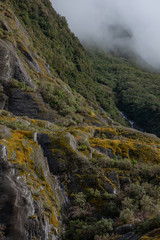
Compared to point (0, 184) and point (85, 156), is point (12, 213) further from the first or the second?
point (85, 156)

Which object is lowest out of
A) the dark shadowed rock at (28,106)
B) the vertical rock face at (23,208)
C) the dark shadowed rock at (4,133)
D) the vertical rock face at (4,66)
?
the vertical rock face at (23,208)

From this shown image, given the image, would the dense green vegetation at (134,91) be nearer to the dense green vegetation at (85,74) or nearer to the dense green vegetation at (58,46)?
the dense green vegetation at (85,74)

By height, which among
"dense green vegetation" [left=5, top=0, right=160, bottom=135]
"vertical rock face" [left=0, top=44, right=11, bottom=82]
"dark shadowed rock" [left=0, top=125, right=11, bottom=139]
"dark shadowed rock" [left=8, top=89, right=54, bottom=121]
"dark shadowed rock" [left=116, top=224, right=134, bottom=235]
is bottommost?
"dark shadowed rock" [left=116, top=224, right=134, bottom=235]

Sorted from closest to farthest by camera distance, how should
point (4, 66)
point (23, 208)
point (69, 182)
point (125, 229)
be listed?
1. point (23, 208)
2. point (125, 229)
3. point (69, 182)
4. point (4, 66)

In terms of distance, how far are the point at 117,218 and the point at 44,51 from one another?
4830 cm

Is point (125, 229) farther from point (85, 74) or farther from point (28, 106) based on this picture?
point (85, 74)

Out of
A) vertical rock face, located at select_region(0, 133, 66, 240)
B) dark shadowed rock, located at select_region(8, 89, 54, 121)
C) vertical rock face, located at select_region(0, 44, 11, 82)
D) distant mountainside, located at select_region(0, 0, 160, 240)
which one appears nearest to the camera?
vertical rock face, located at select_region(0, 133, 66, 240)

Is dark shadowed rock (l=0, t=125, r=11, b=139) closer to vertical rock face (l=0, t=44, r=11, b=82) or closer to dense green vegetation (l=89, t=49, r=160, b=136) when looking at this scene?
vertical rock face (l=0, t=44, r=11, b=82)

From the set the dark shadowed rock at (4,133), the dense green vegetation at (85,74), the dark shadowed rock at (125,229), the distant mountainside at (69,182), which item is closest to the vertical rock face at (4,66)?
the distant mountainside at (69,182)

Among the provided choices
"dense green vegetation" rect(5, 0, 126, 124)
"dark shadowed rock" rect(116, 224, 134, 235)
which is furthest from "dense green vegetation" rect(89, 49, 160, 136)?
"dark shadowed rock" rect(116, 224, 134, 235)

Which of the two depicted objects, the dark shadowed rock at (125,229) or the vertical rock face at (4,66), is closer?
the dark shadowed rock at (125,229)

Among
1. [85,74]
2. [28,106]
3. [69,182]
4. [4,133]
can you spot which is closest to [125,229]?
[69,182]

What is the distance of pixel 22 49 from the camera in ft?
112

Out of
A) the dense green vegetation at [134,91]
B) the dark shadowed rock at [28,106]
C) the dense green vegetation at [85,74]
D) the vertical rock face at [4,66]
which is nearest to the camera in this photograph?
the dark shadowed rock at [28,106]
